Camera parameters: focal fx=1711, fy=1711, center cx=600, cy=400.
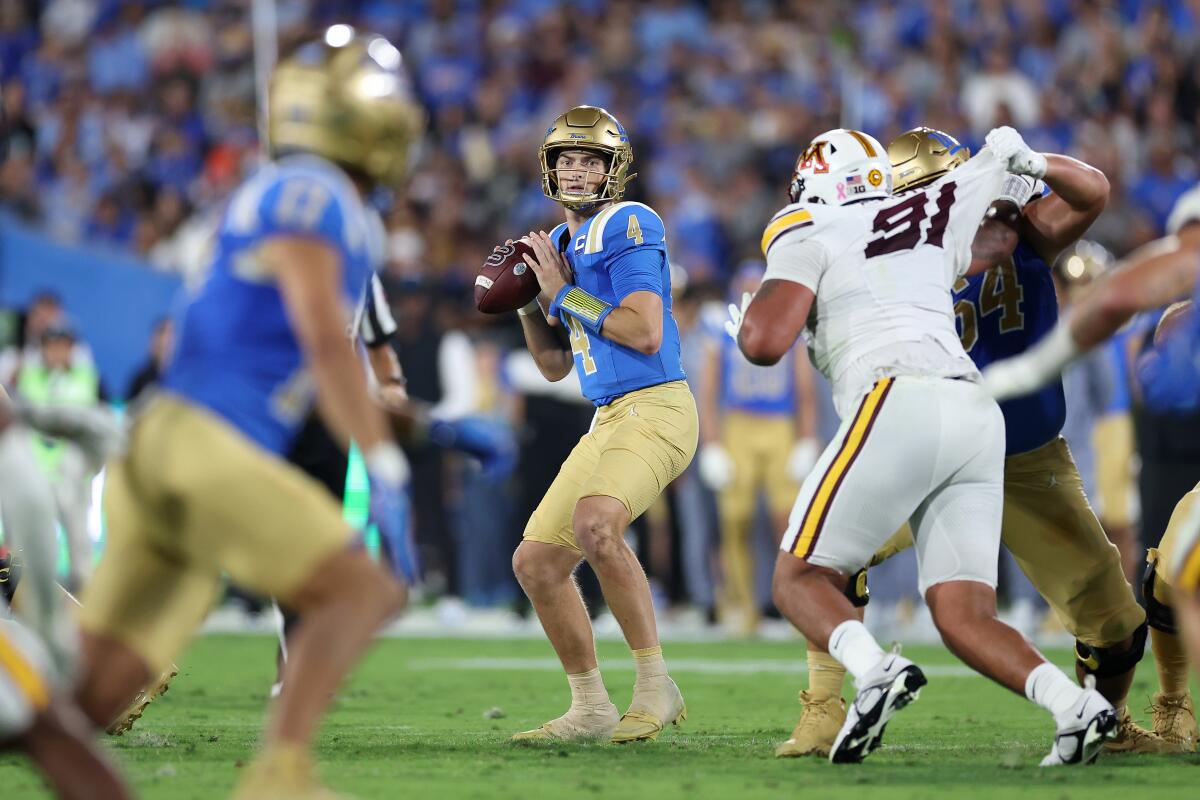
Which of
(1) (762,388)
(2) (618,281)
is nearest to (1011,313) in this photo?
(2) (618,281)

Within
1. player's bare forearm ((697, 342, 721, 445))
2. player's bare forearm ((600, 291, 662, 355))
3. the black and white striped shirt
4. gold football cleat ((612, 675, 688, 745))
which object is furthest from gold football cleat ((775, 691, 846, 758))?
player's bare forearm ((697, 342, 721, 445))

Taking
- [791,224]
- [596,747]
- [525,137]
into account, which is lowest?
[596,747]

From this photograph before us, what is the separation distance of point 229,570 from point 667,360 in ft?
10.1

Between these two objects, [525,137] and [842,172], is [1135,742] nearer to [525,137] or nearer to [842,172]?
[842,172]

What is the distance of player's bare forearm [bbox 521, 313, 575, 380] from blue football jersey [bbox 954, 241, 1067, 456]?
1.62 m

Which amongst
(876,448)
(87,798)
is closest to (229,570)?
(87,798)

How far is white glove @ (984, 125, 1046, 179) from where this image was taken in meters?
5.62

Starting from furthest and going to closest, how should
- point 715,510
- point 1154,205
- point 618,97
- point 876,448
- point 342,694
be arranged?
1. point 618,97
2. point 1154,205
3. point 715,510
4. point 342,694
5. point 876,448

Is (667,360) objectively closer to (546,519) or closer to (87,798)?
(546,519)

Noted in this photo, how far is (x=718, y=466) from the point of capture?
12.3 m

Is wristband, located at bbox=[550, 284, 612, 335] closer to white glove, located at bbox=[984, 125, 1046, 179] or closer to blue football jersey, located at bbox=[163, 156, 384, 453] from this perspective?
white glove, located at bbox=[984, 125, 1046, 179]

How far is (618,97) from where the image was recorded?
724 inches

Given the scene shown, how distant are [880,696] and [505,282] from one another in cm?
238

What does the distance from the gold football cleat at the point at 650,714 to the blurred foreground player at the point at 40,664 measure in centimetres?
264
